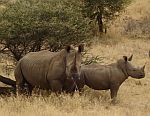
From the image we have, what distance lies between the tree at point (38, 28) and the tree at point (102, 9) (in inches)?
458

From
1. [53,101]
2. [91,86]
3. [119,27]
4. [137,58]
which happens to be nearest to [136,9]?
[119,27]

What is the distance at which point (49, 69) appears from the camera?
32.8 feet

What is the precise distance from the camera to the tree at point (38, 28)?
43.5 ft

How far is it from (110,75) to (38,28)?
11.0ft

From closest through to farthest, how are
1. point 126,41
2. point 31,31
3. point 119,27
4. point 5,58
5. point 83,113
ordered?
1. point 83,113
2. point 31,31
3. point 5,58
4. point 126,41
5. point 119,27

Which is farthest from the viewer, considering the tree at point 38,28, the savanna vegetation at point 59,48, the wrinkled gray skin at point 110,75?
the tree at point 38,28

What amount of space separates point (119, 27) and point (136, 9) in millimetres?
4595

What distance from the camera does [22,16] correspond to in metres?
13.5

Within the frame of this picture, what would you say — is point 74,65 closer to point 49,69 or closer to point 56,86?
point 56,86

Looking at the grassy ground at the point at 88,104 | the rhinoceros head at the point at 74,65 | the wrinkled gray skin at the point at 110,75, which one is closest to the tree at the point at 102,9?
the grassy ground at the point at 88,104

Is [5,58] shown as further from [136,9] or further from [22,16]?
[136,9]

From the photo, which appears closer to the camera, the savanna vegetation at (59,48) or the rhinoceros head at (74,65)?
the savanna vegetation at (59,48)

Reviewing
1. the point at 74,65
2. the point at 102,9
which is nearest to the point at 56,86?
the point at 74,65

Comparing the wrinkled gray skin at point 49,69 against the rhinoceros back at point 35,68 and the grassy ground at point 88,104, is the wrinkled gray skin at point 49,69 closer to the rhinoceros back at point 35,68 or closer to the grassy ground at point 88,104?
the rhinoceros back at point 35,68
